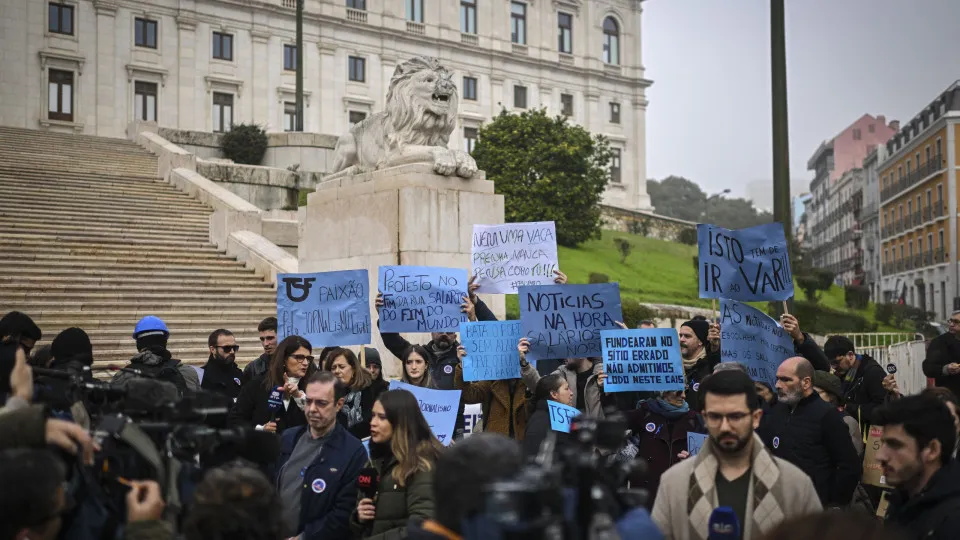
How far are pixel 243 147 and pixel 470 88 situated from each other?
2259 cm

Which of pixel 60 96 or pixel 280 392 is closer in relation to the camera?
pixel 280 392

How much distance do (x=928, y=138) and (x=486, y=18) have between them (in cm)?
2671

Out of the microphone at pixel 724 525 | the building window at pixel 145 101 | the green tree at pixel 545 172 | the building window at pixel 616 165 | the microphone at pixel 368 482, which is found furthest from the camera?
the building window at pixel 616 165

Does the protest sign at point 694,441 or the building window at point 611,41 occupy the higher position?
the building window at point 611,41

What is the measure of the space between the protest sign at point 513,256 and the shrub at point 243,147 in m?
32.2

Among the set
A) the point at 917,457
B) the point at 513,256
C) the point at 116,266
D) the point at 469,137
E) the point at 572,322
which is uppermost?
the point at 469,137

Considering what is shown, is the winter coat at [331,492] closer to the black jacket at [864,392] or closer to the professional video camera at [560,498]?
the professional video camera at [560,498]

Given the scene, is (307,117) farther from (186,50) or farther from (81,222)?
(81,222)

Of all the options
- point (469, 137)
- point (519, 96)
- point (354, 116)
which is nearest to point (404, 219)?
point (354, 116)

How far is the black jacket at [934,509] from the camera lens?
137 inches

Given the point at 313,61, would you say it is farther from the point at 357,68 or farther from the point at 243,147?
the point at 243,147

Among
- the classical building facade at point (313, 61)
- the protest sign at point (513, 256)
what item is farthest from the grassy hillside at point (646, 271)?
the protest sign at point (513, 256)

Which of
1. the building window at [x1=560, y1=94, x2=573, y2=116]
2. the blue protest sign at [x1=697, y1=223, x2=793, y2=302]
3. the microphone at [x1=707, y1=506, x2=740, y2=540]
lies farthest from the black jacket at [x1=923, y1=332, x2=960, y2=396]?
the building window at [x1=560, y1=94, x2=573, y2=116]

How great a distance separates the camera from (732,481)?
13.0ft
